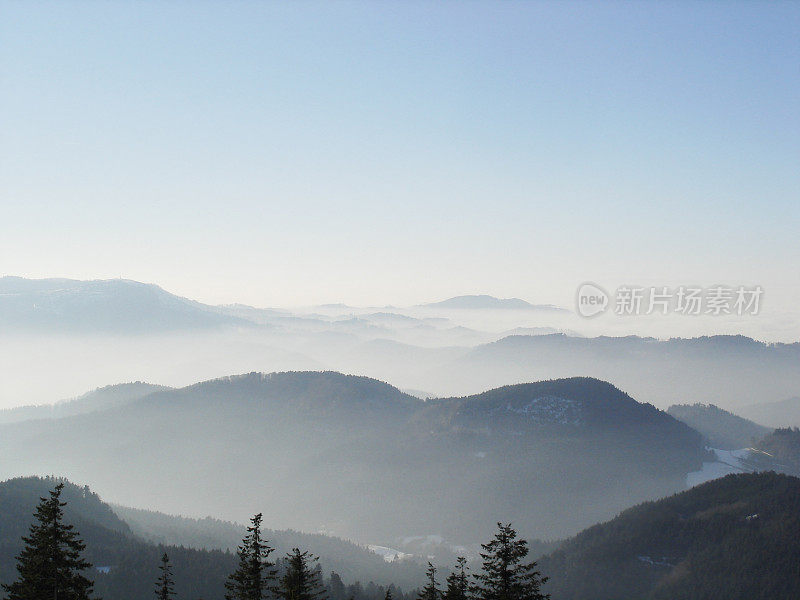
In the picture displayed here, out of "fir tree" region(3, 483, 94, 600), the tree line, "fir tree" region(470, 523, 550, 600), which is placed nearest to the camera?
"fir tree" region(3, 483, 94, 600)

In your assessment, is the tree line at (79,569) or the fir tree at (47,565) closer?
the fir tree at (47,565)

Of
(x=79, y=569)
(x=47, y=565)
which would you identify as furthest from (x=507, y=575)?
(x=47, y=565)

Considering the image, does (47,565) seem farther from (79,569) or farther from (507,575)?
(507,575)

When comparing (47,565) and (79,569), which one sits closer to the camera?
(47,565)

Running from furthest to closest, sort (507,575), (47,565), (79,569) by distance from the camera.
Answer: (507,575)
(79,569)
(47,565)

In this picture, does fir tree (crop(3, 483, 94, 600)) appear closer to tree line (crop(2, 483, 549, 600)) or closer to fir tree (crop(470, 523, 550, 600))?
tree line (crop(2, 483, 549, 600))

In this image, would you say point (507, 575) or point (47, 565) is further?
point (507, 575)

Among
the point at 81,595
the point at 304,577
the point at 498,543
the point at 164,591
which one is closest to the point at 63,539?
the point at 81,595

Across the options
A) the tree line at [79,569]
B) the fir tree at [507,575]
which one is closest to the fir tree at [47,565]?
the tree line at [79,569]

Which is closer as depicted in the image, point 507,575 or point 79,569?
point 79,569

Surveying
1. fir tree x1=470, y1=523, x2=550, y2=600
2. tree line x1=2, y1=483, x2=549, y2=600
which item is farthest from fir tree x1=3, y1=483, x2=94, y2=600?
fir tree x1=470, y1=523, x2=550, y2=600

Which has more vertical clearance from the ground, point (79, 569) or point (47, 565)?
point (47, 565)

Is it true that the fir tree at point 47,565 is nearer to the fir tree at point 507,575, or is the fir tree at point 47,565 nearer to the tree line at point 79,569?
the tree line at point 79,569

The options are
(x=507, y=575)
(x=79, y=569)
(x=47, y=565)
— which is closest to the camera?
(x=47, y=565)
